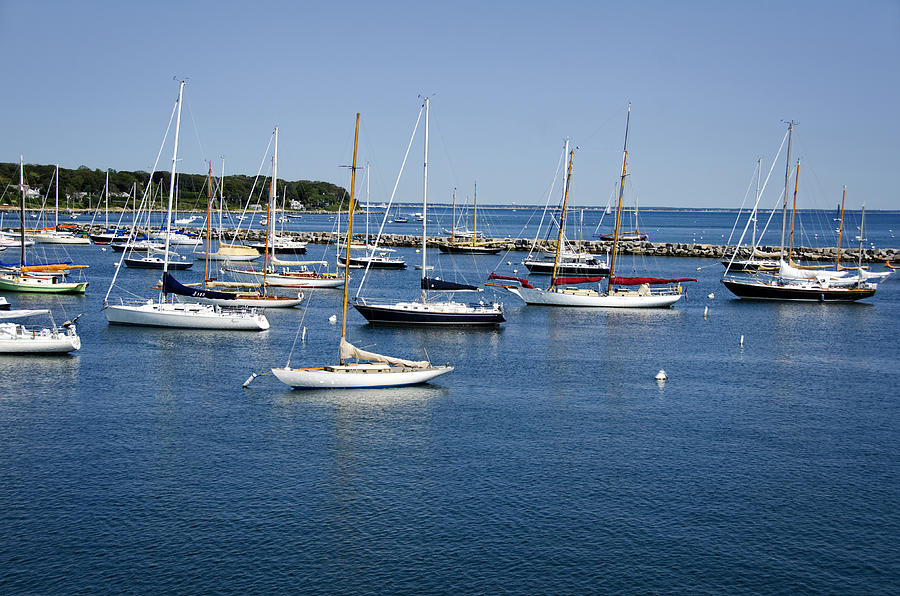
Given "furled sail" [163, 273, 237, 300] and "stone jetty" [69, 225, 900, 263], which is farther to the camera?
"stone jetty" [69, 225, 900, 263]

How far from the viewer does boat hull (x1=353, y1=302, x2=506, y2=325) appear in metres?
65.2

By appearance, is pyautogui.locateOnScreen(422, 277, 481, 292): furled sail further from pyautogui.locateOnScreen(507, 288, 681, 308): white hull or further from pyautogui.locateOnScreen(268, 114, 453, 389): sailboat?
pyautogui.locateOnScreen(268, 114, 453, 389): sailboat

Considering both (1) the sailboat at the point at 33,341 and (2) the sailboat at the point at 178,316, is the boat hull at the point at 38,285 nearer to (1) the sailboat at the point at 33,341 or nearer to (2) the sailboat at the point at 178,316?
(2) the sailboat at the point at 178,316

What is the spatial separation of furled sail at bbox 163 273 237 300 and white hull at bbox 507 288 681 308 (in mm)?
27841

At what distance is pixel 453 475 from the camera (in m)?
33.4

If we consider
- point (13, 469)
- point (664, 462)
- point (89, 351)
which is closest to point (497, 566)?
point (664, 462)

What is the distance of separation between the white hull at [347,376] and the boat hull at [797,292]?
55.1 m

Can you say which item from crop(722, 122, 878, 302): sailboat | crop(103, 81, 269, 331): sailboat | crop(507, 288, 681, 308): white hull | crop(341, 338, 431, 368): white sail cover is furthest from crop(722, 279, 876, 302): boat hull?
crop(341, 338, 431, 368): white sail cover

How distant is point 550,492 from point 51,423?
22137mm

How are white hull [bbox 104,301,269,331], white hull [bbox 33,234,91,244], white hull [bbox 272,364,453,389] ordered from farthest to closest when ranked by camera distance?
1. white hull [bbox 33,234,91,244]
2. white hull [bbox 104,301,269,331]
3. white hull [bbox 272,364,453,389]

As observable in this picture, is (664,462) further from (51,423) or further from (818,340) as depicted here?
(818,340)

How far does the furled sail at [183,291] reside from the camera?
208ft

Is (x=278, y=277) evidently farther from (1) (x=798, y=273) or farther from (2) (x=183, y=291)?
(1) (x=798, y=273)

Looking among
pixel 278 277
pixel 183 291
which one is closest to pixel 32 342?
pixel 183 291
